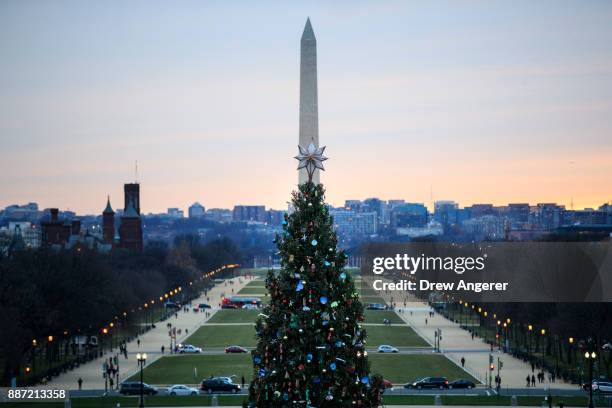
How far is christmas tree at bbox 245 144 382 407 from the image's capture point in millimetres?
34312

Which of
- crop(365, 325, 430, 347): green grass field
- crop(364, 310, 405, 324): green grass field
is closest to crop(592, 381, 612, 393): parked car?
crop(365, 325, 430, 347): green grass field

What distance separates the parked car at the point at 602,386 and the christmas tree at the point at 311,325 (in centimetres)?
3071

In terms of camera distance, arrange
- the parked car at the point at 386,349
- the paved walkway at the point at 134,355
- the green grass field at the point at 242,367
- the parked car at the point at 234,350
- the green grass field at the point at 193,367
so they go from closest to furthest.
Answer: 1. the paved walkway at the point at 134,355
2. the green grass field at the point at 193,367
3. the green grass field at the point at 242,367
4. the parked car at the point at 234,350
5. the parked car at the point at 386,349

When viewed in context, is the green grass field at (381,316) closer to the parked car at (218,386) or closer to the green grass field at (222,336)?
the green grass field at (222,336)

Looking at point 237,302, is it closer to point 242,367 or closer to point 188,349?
point 188,349

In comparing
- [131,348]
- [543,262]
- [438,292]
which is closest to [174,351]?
[131,348]

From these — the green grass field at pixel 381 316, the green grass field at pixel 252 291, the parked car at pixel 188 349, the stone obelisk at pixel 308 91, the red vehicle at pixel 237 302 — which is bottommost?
the parked car at pixel 188 349

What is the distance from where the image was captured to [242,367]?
76.3m

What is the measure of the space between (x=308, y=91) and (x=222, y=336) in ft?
205

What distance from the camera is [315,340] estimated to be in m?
34.3

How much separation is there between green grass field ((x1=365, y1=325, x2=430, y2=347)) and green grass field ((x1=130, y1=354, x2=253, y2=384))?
43.7 ft

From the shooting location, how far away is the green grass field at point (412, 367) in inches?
2869

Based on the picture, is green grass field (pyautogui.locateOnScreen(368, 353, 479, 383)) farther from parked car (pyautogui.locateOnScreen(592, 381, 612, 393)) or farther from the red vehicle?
the red vehicle

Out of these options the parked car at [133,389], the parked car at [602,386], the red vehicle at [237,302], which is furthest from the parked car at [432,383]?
the red vehicle at [237,302]
